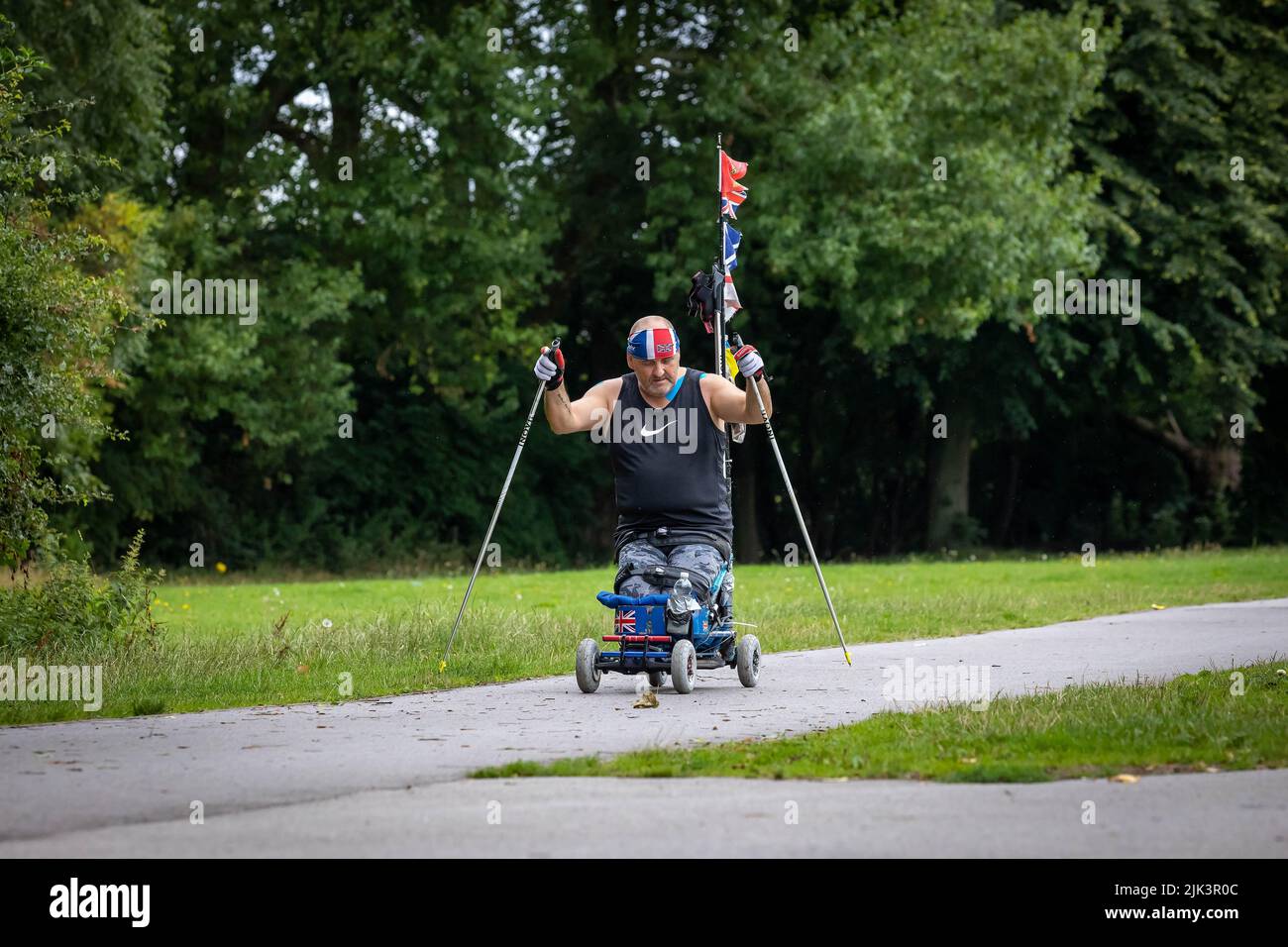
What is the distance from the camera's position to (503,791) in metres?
7.22

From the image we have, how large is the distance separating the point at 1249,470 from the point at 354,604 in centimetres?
2875

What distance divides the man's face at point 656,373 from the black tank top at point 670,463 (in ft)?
0.31

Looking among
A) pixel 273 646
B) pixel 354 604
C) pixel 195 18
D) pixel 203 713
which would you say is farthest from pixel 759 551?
pixel 203 713

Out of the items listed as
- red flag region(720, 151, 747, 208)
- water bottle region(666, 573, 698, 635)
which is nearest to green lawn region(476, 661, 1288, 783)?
water bottle region(666, 573, 698, 635)

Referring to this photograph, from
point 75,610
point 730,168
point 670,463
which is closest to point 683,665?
point 670,463

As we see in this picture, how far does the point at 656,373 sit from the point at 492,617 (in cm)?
553

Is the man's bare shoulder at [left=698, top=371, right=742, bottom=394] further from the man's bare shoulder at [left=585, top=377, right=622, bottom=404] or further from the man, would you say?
the man's bare shoulder at [left=585, top=377, right=622, bottom=404]

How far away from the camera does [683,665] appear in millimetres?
10922

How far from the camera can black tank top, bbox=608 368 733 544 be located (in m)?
11.6

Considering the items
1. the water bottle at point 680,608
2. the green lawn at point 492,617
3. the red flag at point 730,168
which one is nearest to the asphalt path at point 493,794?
the water bottle at point 680,608

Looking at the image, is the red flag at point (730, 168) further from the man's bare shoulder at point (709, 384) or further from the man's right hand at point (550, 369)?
the man's right hand at point (550, 369)

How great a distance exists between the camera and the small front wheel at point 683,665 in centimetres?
1092

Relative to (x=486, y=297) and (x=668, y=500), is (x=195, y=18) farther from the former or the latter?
(x=668, y=500)

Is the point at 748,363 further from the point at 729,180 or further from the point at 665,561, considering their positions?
the point at 729,180
